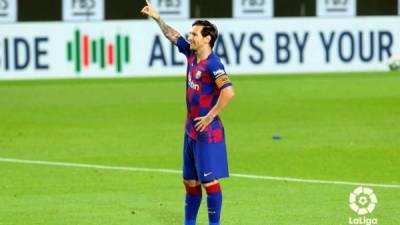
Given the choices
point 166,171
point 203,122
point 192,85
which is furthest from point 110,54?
point 203,122

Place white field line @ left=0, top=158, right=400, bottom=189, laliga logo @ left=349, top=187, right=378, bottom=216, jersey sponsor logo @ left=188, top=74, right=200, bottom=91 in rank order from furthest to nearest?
white field line @ left=0, top=158, right=400, bottom=189, laliga logo @ left=349, top=187, right=378, bottom=216, jersey sponsor logo @ left=188, top=74, right=200, bottom=91

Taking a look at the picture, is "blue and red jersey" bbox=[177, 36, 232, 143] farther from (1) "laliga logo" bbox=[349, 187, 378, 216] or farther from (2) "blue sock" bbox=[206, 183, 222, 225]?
(1) "laliga logo" bbox=[349, 187, 378, 216]

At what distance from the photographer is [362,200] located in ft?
52.2

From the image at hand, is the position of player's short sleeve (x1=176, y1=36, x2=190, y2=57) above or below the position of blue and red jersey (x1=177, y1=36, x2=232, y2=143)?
above

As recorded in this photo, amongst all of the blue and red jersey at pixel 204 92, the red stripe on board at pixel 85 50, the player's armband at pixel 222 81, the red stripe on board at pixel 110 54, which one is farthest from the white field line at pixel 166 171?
the red stripe on board at pixel 110 54

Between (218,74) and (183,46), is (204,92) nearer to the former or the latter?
(218,74)

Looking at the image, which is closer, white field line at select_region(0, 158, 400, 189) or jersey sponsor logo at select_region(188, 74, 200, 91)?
jersey sponsor logo at select_region(188, 74, 200, 91)

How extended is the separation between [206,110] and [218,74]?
0.41 metres

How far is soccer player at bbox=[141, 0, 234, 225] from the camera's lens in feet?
42.6

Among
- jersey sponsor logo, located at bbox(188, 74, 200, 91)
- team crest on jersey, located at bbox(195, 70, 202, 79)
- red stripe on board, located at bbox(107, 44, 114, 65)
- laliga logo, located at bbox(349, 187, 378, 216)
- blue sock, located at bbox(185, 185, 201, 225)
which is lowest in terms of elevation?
laliga logo, located at bbox(349, 187, 378, 216)

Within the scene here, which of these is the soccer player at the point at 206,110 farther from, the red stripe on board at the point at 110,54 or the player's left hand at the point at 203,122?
the red stripe on board at the point at 110,54

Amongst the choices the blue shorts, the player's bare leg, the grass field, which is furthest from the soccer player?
the grass field

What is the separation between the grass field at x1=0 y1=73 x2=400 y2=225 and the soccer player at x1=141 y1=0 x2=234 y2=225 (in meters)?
1.24

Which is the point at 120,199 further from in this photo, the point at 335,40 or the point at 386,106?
the point at 335,40
